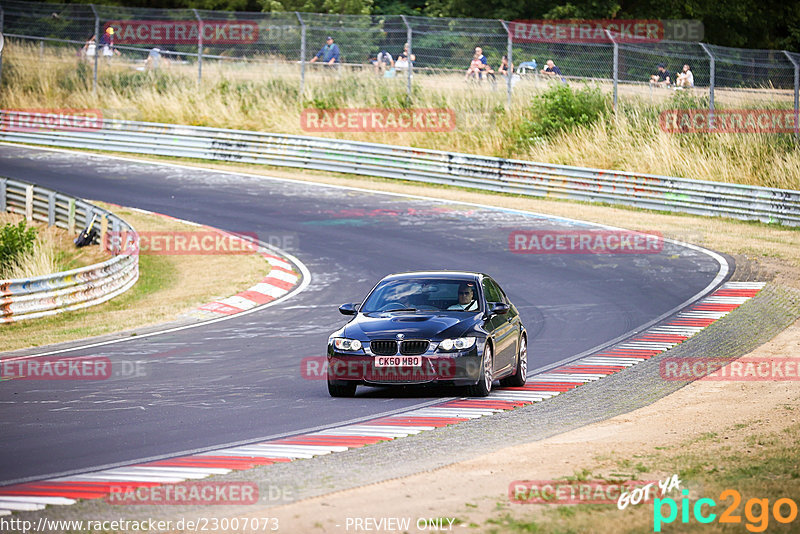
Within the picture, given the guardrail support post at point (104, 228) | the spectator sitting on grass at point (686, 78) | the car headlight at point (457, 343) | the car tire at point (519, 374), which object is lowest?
the guardrail support post at point (104, 228)

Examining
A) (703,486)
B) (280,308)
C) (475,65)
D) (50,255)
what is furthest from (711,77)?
(703,486)

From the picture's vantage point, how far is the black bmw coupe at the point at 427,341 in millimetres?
12305

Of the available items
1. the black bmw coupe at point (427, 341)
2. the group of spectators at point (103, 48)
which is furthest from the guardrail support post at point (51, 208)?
the black bmw coupe at point (427, 341)

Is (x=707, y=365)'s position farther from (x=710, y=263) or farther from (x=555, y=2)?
(x=555, y=2)

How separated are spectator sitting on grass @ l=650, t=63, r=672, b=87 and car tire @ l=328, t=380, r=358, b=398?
894 inches

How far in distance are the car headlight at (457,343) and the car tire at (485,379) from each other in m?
0.24

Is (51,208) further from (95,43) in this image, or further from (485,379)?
(485,379)

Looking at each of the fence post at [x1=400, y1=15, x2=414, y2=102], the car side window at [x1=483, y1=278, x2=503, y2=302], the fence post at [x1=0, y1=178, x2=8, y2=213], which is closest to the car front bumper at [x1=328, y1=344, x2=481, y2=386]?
the car side window at [x1=483, y1=278, x2=503, y2=302]

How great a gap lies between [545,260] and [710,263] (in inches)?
133

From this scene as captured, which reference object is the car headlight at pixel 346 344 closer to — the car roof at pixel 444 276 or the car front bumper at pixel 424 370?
the car front bumper at pixel 424 370

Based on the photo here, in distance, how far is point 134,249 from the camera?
2378 centimetres

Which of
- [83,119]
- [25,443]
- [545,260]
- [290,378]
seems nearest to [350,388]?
[290,378]

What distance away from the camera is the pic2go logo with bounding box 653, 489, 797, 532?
6.88 meters

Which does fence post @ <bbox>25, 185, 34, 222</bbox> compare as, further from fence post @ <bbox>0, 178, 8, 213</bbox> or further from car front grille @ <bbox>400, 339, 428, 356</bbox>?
car front grille @ <bbox>400, 339, 428, 356</bbox>
